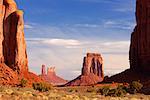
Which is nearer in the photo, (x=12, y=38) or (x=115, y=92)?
(x=115, y=92)

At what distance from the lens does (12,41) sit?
75375 millimetres

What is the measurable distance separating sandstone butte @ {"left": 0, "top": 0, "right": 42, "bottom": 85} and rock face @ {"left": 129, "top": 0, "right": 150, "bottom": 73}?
2818cm

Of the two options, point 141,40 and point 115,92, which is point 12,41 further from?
point 141,40

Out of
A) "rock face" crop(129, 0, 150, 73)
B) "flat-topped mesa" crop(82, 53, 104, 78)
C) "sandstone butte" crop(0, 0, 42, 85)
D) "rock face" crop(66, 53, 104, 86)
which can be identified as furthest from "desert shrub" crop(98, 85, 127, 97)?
"flat-topped mesa" crop(82, 53, 104, 78)

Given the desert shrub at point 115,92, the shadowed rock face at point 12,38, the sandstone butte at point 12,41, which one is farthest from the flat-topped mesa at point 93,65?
the desert shrub at point 115,92

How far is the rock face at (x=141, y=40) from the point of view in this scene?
93.5 m

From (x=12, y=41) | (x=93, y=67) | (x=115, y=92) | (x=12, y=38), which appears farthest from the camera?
(x=93, y=67)

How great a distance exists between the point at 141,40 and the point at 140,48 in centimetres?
182

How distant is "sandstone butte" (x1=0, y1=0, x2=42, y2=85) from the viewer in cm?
7394

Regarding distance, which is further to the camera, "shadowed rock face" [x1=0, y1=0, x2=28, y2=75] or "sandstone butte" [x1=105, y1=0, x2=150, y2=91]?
"sandstone butte" [x1=105, y1=0, x2=150, y2=91]

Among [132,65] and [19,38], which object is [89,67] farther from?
[19,38]

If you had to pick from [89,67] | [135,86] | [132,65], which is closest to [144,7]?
[132,65]

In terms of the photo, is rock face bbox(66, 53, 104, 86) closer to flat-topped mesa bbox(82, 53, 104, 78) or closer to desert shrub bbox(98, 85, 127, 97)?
flat-topped mesa bbox(82, 53, 104, 78)

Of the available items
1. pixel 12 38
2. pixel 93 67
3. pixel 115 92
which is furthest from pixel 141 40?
pixel 93 67
